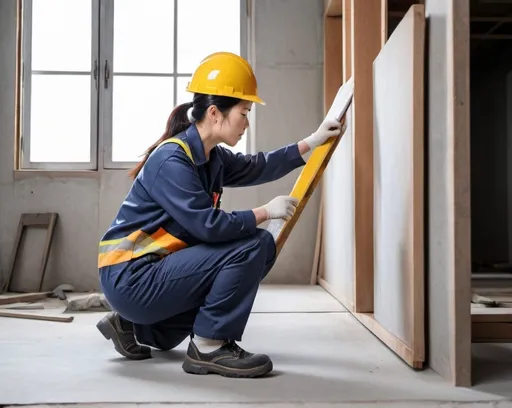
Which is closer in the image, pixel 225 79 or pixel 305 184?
pixel 225 79

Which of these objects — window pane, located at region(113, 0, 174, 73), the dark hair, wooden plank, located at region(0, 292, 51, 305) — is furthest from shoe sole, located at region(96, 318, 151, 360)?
window pane, located at region(113, 0, 174, 73)

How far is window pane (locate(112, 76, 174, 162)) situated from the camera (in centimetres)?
452

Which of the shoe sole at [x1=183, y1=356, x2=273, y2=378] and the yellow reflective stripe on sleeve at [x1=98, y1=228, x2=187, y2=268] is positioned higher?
the yellow reflective stripe on sleeve at [x1=98, y1=228, x2=187, y2=268]

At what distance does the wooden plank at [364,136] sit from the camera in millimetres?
2900

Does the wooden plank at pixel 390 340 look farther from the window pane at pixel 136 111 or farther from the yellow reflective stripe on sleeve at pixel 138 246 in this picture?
the window pane at pixel 136 111

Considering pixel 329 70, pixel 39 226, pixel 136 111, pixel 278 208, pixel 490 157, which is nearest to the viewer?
pixel 278 208

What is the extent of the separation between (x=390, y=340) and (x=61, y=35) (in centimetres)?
340

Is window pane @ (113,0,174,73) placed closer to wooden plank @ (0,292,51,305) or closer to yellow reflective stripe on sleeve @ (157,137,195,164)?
wooden plank @ (0,292,51,305)

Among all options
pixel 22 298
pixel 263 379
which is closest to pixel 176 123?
pixel 263 379

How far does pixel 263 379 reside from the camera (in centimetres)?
182

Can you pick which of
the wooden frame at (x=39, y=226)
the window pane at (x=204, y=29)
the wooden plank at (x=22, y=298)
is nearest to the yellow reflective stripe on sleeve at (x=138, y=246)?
the wooden plank at (x=22, y=298)

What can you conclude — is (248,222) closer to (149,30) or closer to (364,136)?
(364,136)

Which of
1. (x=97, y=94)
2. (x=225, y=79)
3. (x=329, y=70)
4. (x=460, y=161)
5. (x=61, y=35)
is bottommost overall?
(x=460, y=161)

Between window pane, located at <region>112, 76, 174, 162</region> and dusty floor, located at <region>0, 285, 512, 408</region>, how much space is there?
2053 mm
